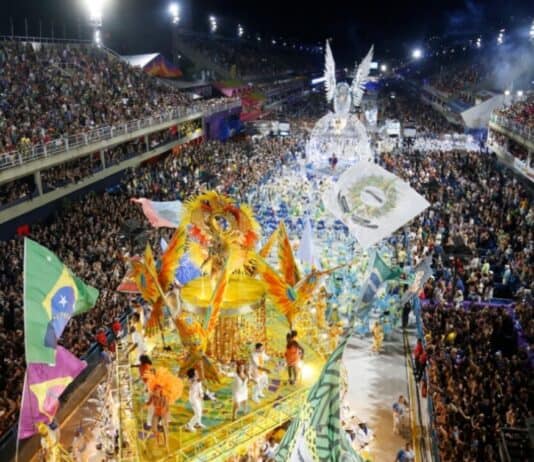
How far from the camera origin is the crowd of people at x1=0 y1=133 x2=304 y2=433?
13.1 m

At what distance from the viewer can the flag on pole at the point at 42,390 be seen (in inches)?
311

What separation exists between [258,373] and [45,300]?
414 centimetres

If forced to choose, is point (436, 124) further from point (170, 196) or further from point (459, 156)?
point (170, 196)

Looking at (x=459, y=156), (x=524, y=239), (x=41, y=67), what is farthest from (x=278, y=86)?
(x=524, y=239)

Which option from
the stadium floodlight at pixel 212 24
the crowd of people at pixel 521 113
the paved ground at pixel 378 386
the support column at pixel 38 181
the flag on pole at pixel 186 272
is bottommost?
the paved ground at pixel 378 386

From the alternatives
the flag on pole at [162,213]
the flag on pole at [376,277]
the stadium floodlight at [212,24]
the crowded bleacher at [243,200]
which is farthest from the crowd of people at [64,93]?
the stadium floodlight at [212,24]

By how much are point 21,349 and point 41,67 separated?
2027 centimetres

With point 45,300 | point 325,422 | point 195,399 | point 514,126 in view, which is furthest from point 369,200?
point 514,126

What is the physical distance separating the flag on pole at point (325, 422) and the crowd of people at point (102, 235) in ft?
20.8

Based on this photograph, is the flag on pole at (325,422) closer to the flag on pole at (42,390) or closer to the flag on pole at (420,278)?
the flag on pole at (42,390)

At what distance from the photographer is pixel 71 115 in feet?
85.6

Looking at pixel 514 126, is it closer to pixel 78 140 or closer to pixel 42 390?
pixel 78 140

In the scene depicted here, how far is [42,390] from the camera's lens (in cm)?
825

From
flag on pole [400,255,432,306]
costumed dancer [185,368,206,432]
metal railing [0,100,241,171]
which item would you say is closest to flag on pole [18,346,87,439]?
costumed dancer [185,368,206,432]
